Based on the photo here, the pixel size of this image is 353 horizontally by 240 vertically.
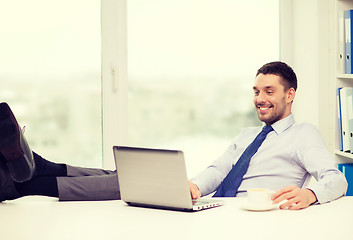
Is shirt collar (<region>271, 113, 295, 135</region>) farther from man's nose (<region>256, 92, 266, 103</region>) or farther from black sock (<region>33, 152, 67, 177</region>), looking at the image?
black sock (<region>33, 152, 67, 177</region>)

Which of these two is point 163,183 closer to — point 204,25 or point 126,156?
point 126,156

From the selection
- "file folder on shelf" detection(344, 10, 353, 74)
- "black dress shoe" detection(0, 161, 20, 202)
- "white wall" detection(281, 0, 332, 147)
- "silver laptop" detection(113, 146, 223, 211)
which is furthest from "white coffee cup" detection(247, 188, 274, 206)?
"white wall" detection(281, 0, 332, 147)

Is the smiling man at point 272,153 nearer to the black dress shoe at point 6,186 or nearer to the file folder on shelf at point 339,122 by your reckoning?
the file folder on shelf at point 339,122

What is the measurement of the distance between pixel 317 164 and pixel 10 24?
205 centimetres

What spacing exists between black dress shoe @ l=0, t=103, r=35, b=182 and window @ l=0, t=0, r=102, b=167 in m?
1.37

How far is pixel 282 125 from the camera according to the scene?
2682 millimetres

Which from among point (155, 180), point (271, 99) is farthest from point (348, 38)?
point (155, 180)

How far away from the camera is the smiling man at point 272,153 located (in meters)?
2.52

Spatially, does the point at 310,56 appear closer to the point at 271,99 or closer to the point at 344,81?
the point at 344,81

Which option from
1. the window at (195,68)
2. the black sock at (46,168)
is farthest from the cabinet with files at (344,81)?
the black sock at (46,168)

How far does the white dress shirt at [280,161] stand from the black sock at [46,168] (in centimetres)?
60

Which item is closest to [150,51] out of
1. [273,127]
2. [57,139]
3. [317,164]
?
[57,139]

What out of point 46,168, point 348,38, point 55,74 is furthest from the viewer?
point 55,74

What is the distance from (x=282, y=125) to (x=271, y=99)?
13 centimetres
